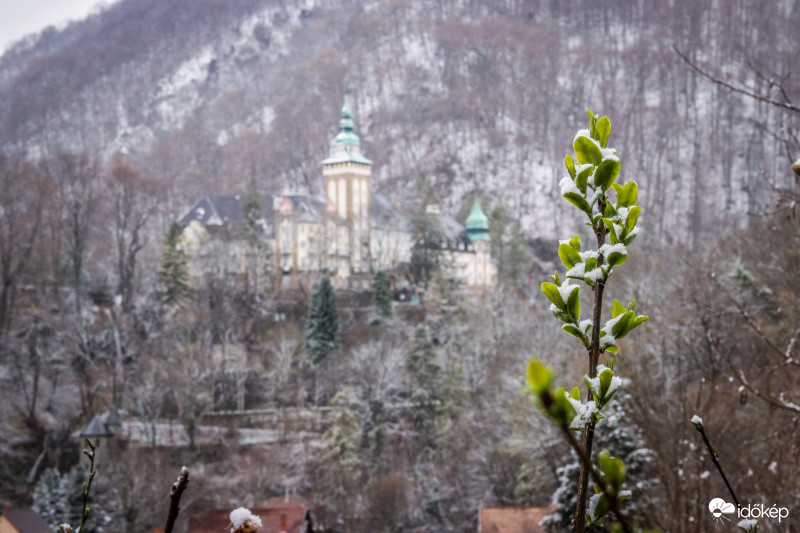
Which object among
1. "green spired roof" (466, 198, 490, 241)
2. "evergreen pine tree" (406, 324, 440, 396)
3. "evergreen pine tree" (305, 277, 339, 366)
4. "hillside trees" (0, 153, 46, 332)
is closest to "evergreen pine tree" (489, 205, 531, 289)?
"green spired roof" (466, 198, 490, 241)

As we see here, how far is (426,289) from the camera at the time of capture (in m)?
34.1

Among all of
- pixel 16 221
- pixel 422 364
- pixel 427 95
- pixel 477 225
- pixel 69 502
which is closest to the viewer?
pixel 69 502

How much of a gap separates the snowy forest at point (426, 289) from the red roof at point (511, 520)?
1.01 meters

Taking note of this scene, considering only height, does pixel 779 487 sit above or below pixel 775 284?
below

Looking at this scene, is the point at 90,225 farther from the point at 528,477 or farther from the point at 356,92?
the point at 356,92

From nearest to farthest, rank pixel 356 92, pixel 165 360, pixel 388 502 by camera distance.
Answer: pixel 388 502 → pixel 165 360 → pixel 356 92

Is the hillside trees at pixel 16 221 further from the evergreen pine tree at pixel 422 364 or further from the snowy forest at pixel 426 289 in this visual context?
the evergreen pine tree at pixel 422 364

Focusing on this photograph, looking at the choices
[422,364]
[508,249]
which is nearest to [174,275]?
[422,364]

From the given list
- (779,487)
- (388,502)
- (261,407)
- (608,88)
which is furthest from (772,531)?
(608,88)

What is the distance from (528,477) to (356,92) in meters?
58.2

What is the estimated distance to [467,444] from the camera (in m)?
18.9

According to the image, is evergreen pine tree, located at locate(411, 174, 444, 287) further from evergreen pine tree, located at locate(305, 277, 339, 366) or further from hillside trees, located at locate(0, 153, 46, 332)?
hillside trees, located at locate(0, 153, 46, 332)

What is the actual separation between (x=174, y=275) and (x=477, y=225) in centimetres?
1886

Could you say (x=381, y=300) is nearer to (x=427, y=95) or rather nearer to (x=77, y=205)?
(x=77, y=205)
